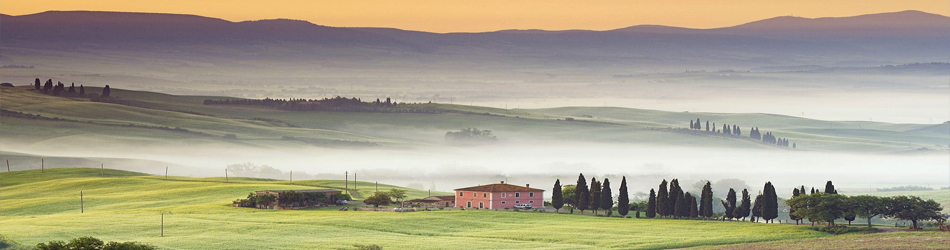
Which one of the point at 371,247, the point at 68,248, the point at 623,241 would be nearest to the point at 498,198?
the point at 623,241

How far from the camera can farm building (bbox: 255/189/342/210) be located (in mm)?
181500

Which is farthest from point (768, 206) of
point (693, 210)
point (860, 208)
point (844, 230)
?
point (844, 230)

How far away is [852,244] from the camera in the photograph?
13200 centimetres

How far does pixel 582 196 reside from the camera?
18575 centimetres

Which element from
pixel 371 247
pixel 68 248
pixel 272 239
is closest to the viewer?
pixel 68 248

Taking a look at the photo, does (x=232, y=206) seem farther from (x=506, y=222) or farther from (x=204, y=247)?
(x=204, y=247)

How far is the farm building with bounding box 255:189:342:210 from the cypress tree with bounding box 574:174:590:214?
1341 inches

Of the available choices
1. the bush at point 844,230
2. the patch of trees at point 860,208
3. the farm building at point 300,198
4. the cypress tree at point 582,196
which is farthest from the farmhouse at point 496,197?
the bush at point 844,230

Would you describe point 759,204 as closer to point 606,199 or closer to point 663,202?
point 663,202

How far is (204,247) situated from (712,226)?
2440 inches

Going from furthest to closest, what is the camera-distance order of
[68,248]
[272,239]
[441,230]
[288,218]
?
[288,218] < [441,230] < [272,239] < [68,248]

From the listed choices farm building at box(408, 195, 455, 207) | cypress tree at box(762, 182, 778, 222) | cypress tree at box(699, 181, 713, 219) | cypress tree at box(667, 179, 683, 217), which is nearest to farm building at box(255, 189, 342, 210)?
farm building at box(408, 195, 455, 207)

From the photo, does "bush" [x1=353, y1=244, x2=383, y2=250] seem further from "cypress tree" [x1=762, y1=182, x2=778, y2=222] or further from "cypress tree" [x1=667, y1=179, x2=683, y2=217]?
"cypress tree" [x1=762, y1=182, x2=778, y2=222]

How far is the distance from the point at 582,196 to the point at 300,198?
127 ft
